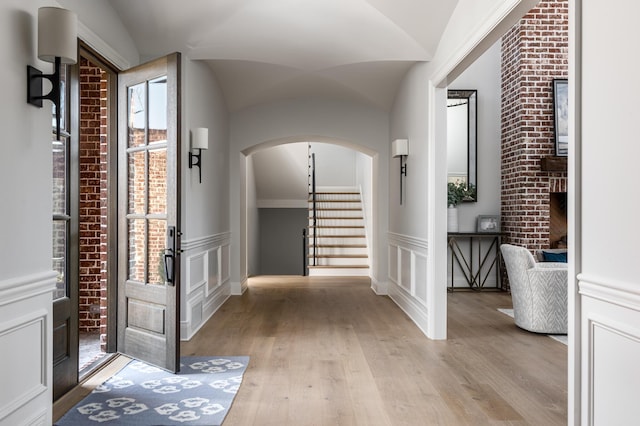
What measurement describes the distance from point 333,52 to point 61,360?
3.70 meters

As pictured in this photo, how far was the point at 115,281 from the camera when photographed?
4.16m

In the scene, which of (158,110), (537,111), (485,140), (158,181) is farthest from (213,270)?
(537,111)

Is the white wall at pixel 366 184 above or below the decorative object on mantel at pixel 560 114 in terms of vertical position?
below

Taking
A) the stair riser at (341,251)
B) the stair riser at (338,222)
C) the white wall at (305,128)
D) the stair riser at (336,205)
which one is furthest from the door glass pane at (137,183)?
the stair riser at (336,205)

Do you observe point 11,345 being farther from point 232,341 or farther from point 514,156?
point 514,156

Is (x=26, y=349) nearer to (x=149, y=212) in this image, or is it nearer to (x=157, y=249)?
(x=157, y=249)

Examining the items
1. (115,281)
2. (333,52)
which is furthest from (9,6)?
(333,52)

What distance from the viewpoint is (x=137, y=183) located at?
4.07 m

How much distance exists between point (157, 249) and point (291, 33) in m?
2.43

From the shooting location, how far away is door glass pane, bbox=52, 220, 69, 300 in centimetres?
324

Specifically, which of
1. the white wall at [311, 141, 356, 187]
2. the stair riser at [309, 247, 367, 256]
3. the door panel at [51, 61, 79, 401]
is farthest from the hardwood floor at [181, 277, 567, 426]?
the white wall at [311, 141, 356, 187]

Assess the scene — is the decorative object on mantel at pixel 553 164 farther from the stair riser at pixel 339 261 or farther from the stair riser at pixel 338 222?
the stair riser at pixel 338 222

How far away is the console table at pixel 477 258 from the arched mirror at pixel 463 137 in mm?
626

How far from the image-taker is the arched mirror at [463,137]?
7930 millimetres
